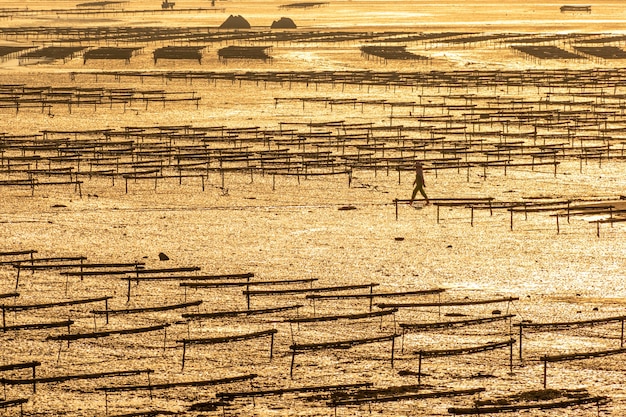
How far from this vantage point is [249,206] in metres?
29.9

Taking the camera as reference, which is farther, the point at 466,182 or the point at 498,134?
the point at 498,134

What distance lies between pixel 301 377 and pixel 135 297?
5130mm

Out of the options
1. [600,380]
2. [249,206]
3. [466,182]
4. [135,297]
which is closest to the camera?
[600,380]

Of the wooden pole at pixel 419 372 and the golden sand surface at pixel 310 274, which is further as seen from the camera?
the wooden pole at pixel 419 372

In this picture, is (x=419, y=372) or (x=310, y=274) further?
(x=310, y=274)

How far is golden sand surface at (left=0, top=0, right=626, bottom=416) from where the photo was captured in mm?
16688

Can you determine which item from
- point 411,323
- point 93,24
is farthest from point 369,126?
point 93,24

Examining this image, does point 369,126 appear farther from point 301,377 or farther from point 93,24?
point 93,24

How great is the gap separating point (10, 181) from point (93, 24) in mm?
82466

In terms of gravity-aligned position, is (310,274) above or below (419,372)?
above

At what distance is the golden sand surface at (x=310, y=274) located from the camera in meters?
16.7

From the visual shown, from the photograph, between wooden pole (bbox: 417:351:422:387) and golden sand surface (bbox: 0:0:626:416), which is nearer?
golden sand surface (bbox: 0:0:626:416)

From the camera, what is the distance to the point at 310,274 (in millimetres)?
22938

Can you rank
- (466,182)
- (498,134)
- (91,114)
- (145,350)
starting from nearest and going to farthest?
(145,350) → (466,182) → (498,134) → (91,114)
